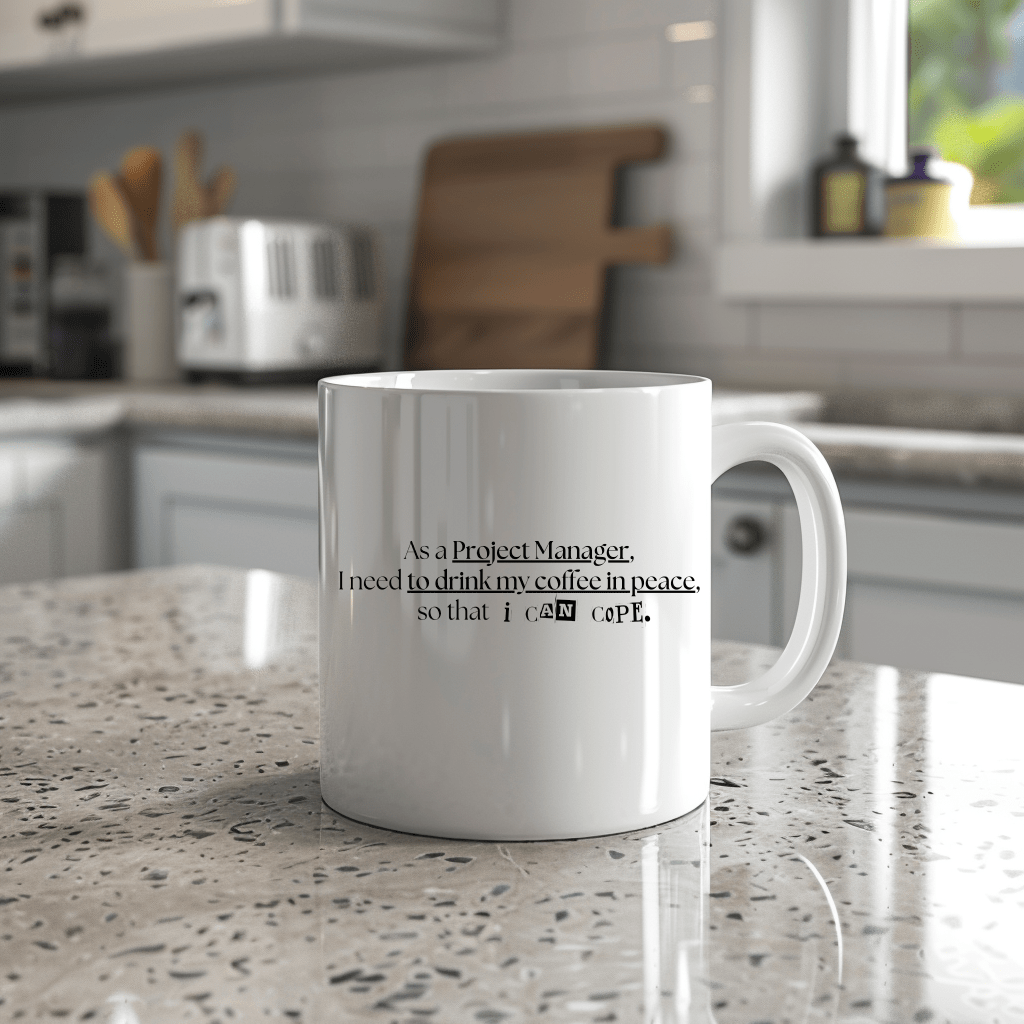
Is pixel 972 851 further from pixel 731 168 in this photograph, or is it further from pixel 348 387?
pixel 731 168

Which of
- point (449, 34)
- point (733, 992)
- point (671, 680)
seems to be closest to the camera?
point (733, 992)

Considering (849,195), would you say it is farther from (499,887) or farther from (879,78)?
(499,887)

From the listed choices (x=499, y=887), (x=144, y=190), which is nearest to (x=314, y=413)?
(x=144, y=190)

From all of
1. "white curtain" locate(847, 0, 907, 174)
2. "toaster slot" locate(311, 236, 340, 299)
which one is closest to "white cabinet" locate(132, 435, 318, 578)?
"toaster slot" locate(311, 236, 340, 299)

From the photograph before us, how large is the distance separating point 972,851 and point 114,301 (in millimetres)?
3060

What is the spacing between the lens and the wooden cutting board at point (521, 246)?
2.35 m

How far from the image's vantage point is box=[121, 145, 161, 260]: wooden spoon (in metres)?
2.75

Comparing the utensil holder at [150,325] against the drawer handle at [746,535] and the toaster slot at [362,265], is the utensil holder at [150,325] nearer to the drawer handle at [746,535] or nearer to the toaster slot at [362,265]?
the toaster slot at [362,265]

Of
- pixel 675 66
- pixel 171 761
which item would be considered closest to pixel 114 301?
pixel 675 66

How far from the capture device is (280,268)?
7.92 feet

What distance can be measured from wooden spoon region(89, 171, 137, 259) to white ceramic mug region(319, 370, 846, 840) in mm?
2483

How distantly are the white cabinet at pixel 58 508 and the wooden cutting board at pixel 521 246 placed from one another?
21.6 inches

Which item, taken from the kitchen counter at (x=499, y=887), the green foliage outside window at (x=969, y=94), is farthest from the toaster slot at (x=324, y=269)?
the kitchen counter at (x=499, y=887)

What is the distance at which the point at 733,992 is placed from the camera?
0.32 meters
